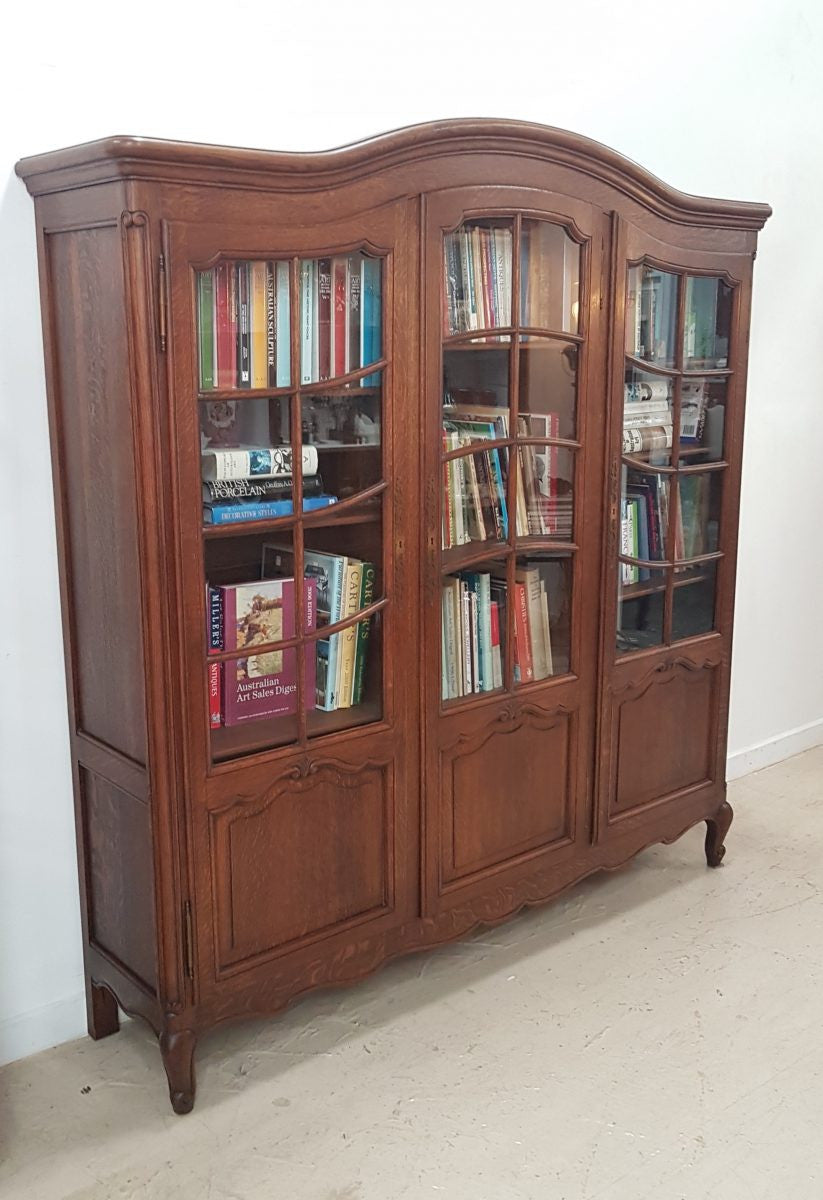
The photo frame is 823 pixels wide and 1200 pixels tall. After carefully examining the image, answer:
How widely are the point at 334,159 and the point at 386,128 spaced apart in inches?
26.8

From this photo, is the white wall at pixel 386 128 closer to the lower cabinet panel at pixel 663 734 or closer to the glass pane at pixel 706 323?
the glass pane at pixel 706 323

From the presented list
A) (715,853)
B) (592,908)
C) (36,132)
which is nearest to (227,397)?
(36,132)

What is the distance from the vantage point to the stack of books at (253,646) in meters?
2.12

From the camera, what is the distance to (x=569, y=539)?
8.59ft

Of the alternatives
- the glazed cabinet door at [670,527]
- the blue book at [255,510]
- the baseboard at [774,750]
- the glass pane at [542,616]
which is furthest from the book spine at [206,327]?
the baseboard at [774,750]

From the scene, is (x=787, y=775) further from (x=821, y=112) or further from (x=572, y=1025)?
(x=821, y=112)


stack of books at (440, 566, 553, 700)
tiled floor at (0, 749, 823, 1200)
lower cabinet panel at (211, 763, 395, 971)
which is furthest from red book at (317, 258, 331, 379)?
tiled floor at (0, 749, 823, 1200)

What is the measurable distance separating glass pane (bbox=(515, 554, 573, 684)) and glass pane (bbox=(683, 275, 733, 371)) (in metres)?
0.63

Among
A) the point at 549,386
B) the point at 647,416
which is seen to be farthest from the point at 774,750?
the point at 549,386

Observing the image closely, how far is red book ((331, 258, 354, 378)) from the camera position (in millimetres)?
2139

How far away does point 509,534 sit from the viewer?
98.3 inches

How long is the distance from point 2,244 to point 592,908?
200 centimetres

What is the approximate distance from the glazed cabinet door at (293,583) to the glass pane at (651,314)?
26.0 inches

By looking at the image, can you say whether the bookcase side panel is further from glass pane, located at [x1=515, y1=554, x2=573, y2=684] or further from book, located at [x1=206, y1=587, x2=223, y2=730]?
glass pane, located at [x1=515, y1=554, x2=573, y2=684]
